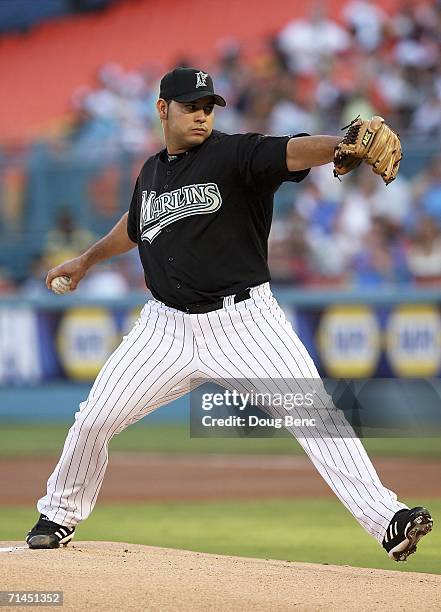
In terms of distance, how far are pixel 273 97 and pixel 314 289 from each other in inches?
138

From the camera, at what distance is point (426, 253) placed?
12.4 meters

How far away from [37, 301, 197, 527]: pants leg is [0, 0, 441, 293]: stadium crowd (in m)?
7.38

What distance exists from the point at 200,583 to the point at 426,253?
818 cm

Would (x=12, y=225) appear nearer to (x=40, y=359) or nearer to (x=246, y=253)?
(x=40, y=359)

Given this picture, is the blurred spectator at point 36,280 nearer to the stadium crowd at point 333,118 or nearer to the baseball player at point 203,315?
the stadium crowd at point 333,118

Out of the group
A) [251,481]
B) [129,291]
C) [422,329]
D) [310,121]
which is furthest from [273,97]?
[251,481]

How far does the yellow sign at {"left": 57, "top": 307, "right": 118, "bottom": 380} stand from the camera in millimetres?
13102

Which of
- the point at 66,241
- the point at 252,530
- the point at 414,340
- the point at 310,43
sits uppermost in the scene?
the point at 310,43

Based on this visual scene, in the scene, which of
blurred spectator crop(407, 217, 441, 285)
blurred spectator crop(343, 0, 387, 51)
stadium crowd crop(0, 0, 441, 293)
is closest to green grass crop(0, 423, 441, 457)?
blurred spectator crop(407, 217, 441, 285)

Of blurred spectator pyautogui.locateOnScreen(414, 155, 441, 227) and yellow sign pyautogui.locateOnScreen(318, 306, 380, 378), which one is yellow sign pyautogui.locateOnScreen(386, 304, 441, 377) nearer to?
yellow sign pyautogui.locateOnScreen(318, 306, 380, 378)

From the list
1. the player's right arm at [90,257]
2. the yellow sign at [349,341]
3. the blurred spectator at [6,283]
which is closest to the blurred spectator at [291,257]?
the yellow sign at [349,341]

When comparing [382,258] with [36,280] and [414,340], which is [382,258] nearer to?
[414,340]

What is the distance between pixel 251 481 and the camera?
30.8 ft

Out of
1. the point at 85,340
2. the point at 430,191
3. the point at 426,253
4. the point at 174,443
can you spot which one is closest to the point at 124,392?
the point at 174,443
